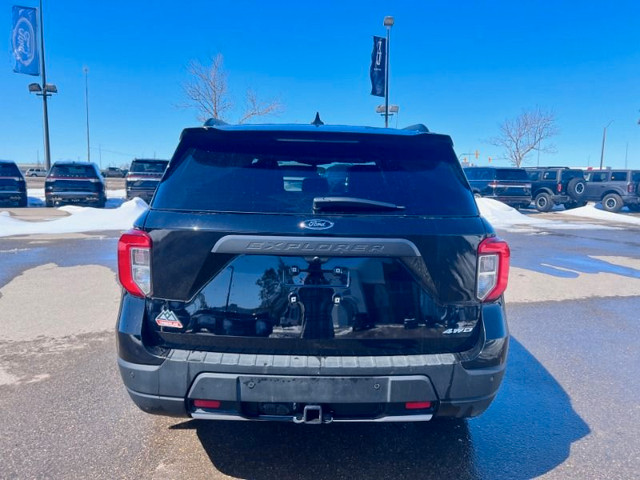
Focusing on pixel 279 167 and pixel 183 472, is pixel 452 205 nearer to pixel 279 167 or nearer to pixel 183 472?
pixel 279 167

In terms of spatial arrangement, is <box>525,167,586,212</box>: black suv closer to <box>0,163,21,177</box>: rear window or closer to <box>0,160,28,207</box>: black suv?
<box>0,160,28,207</box>: black suv

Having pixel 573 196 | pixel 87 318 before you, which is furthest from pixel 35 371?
pixel 573 196

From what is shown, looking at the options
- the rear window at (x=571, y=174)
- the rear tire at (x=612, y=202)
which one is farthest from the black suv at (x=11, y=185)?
the rear tire at (x=612, y=202)

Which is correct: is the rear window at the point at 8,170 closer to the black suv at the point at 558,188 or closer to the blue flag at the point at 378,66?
the blue flag at the point at 378,66

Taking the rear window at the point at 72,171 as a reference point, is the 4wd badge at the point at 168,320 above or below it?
below

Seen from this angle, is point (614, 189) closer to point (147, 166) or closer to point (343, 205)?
point (147, 166)

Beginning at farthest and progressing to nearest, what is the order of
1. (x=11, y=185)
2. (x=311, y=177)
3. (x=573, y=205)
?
(x=573, y=205) → (x=11, y=185) → (x=311, y=177)

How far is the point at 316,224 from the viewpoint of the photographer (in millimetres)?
2250

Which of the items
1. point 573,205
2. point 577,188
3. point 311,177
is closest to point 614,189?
point 577,188

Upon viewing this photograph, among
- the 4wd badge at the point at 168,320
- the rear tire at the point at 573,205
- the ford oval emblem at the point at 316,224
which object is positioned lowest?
the rear tire at the point at 573,205

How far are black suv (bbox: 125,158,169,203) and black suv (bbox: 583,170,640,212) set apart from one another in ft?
66.3

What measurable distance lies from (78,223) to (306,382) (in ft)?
45.3

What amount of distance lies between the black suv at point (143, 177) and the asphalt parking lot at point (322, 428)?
15.0 metres

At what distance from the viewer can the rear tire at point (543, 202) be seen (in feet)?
76.4
